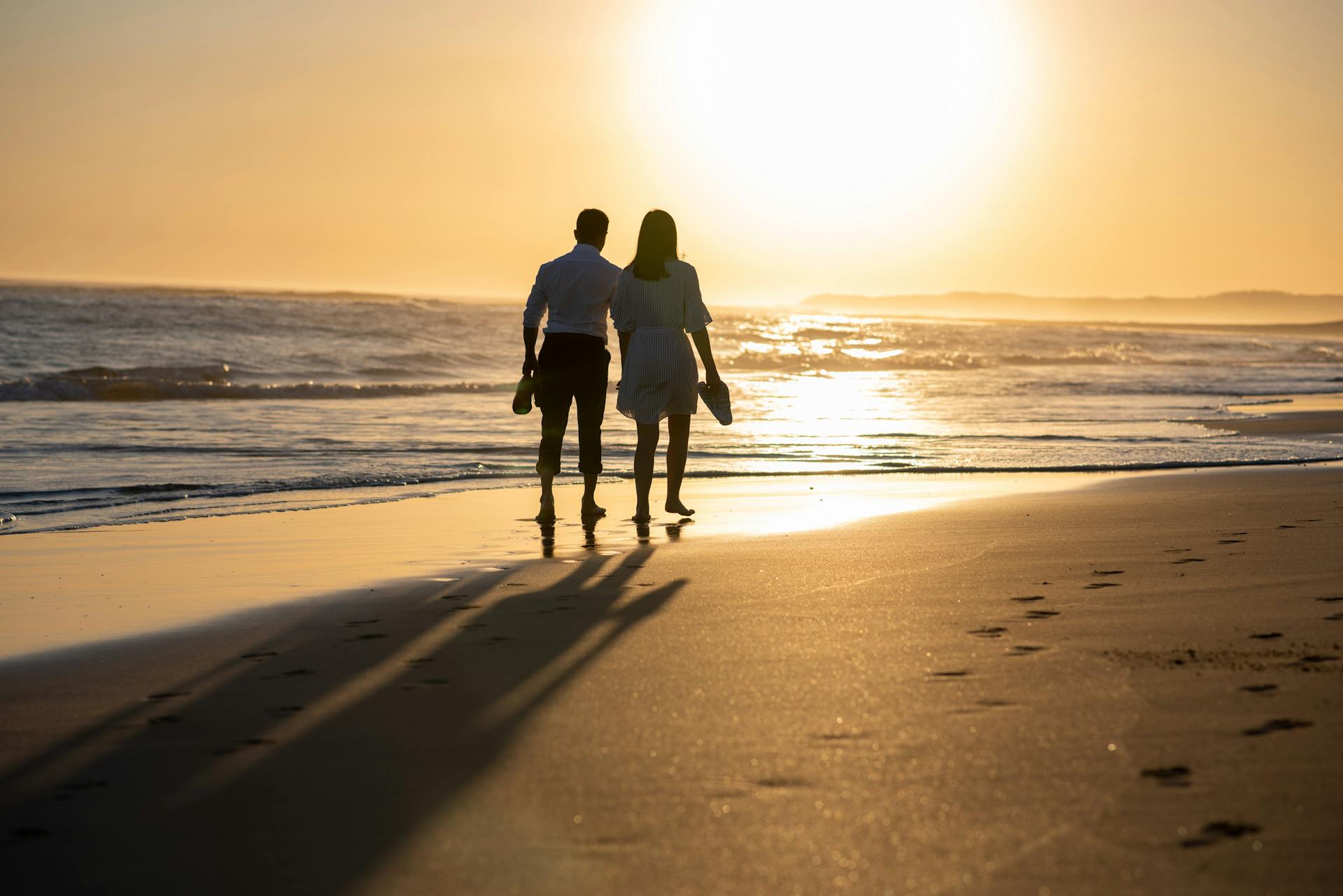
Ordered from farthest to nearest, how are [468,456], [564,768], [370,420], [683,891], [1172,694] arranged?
[370,420] < [468,456] < [1172,694] < [564,768] < [683,891]

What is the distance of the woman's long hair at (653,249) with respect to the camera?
7031 mm

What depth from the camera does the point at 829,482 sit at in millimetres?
9211

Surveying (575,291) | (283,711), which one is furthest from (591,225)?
(283,711)

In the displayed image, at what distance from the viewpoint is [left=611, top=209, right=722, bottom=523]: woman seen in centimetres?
706

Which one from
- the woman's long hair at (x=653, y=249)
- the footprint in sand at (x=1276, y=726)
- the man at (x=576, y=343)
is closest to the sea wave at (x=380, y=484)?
the man at (x=576, y=343)

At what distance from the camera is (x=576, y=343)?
7.26 metres

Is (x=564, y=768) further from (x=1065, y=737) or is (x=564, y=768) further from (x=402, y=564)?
(x=402, y=564)

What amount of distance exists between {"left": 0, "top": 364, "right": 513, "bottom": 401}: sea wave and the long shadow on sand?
1700cm

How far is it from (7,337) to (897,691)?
3115cm

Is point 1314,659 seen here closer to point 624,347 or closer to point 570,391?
point 624,347

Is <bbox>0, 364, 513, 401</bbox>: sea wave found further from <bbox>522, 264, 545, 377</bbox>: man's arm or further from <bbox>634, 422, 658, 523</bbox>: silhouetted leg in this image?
<bbox>634, 422, 658, 523</bbox>: silhouetted leg

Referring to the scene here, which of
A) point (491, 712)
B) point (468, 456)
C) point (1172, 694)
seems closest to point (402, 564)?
point (491, 712)

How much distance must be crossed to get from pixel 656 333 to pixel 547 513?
1182mm

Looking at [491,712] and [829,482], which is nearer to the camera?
[491,712]
